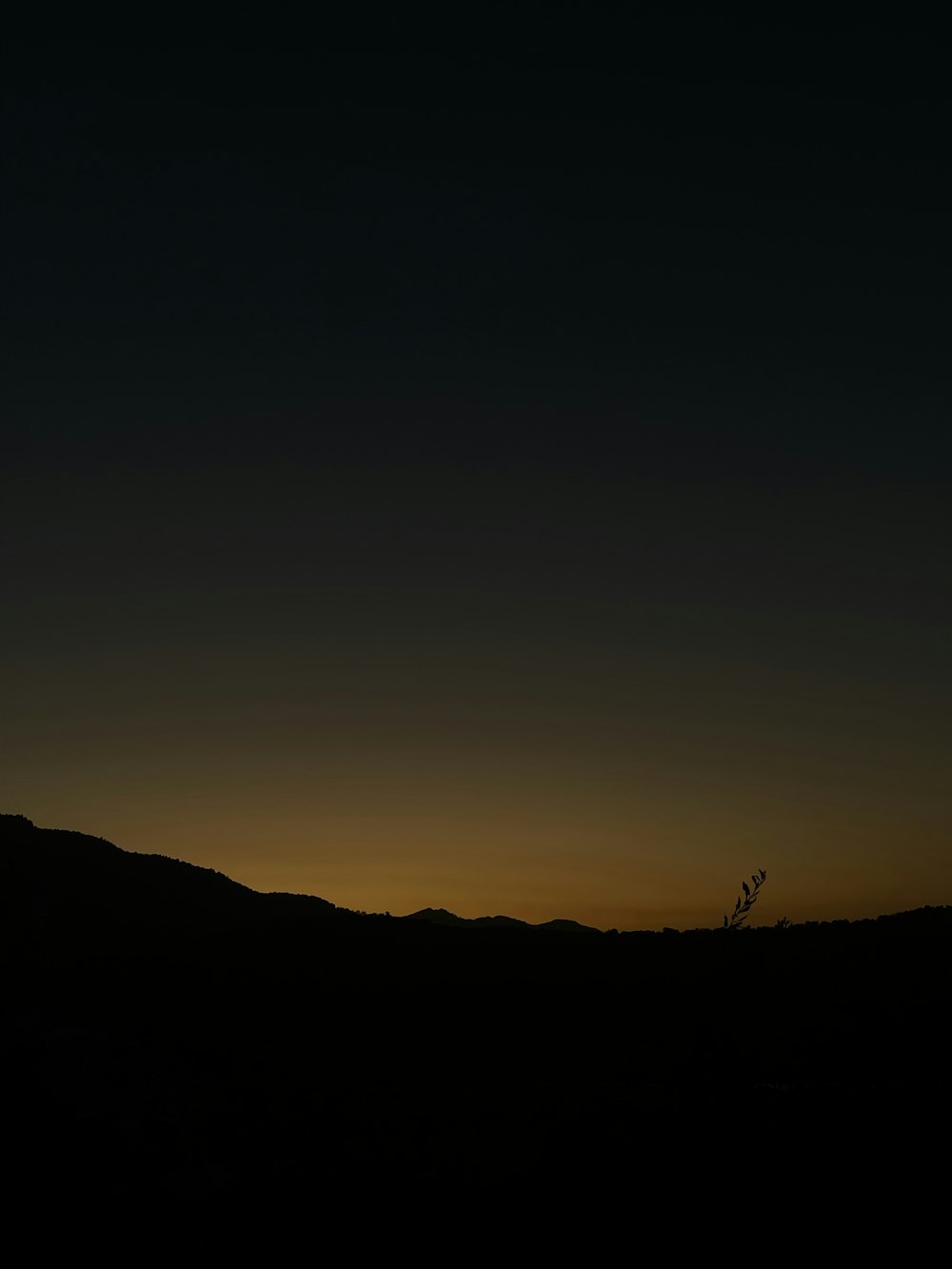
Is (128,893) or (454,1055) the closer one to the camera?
(454,1055)

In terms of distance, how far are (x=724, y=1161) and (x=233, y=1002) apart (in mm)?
20497

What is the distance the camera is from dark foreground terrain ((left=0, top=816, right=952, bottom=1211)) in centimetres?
2134

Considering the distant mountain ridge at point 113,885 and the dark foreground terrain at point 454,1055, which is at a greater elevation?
the distant mountain ridge at point 113,885

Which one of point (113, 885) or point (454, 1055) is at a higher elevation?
point (113, 885)

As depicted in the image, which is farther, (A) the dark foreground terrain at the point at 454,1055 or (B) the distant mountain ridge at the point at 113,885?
(B) the distant mountain ridge at the point at 113,885

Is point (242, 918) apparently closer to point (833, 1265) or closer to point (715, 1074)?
point (715, 1074)

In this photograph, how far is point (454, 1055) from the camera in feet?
100

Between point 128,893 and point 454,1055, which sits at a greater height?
point 128,893

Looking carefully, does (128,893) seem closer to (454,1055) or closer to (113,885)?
(113,885)

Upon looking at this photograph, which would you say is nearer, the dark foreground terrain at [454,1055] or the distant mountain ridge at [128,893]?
the dark foreground terrain at [454,1055]

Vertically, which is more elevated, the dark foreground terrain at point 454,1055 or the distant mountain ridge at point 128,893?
the distant mountain ridge at point 128,893

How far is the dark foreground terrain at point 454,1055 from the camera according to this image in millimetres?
21344

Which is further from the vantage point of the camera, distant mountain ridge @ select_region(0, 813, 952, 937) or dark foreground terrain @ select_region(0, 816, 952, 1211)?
distant mountain ridge @ select_region(0, 813, 952, 937)

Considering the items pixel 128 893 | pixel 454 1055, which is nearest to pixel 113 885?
pixel 128 893
